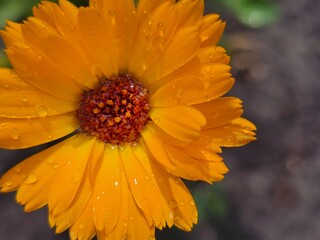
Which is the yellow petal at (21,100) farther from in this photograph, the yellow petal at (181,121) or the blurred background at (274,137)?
the blurred background at (274,137)

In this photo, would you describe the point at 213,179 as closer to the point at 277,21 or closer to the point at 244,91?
the point at 244,91

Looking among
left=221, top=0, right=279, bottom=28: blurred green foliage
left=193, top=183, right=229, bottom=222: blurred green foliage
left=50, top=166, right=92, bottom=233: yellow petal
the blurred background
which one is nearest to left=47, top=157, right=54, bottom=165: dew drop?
left=50, top=166, right=92, bottom=233: yellow petal

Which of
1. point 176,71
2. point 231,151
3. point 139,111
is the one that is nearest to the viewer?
point 176,71

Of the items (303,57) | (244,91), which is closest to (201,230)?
(244,91)

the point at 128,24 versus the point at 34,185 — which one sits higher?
the point at 128,24

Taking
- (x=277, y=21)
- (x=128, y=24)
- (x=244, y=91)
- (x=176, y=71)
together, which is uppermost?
(x=128, y=24)

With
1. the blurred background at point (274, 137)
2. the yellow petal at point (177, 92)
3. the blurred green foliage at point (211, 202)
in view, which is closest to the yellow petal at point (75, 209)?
the yellow petal at point (177, 92)

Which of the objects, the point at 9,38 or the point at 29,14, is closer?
the point at 9,38
